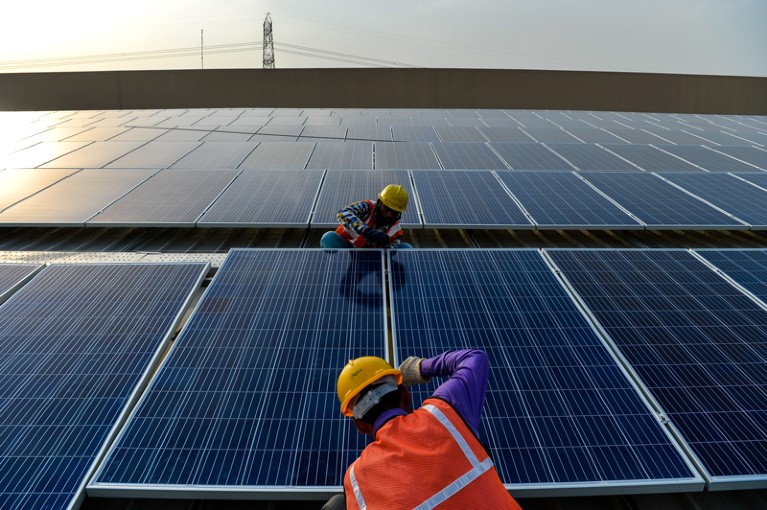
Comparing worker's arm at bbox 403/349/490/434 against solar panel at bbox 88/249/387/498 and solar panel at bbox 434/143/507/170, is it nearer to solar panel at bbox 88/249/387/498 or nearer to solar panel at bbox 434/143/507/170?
solar panel at bbox 88/249/387/498

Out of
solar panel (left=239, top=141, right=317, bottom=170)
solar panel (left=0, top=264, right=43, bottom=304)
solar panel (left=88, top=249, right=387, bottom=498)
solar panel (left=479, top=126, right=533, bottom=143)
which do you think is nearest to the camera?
solar panel (left=88, top=249, right=387, bottom=498)

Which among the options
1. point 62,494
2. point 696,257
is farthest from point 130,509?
point 696,257

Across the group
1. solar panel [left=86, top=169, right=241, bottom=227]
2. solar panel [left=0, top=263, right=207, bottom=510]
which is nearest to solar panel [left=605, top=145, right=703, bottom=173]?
solar panel [left=86, top=169, right=241, bottom=227]

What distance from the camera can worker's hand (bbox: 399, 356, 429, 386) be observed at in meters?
2.82

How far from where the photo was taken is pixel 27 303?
439 centimetres

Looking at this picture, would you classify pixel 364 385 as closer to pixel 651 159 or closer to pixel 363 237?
pixel 363 237

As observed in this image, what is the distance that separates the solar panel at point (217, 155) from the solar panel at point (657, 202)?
7.53m

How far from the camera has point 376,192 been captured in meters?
7.55

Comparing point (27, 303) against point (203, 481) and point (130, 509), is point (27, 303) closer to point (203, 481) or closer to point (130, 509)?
point (130, 509)

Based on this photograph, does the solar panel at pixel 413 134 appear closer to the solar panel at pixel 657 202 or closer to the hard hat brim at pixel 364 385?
the solar panel at pixel 657 202

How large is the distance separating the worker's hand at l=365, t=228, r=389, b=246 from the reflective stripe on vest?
10.7 feet

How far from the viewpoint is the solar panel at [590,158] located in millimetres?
9445

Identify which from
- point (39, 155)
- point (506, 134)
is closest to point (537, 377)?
point (506, 134)

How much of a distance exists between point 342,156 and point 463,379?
8.26 m
